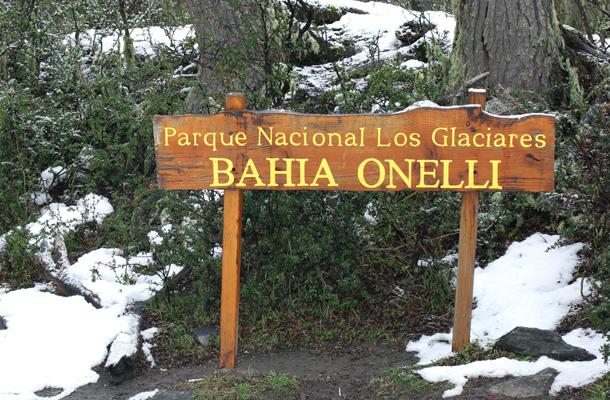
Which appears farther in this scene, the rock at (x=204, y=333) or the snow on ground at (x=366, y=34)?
the snow on ground at (x=366, y=34)

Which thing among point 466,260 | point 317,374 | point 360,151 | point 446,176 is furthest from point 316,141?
point 317,374

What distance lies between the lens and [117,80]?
7.27 m

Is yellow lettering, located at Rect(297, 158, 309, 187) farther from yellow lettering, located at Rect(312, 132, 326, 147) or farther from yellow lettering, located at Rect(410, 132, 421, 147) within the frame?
yellow lettering, located at Rect(410, 132, 421, 147)

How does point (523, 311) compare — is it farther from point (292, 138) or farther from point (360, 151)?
point (292, 138)

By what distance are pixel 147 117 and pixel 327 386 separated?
3410mm

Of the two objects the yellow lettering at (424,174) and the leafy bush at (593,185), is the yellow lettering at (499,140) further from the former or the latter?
the leafy bush at (593,185)

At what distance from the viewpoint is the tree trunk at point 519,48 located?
19.7ft

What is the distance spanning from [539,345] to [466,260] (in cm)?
75

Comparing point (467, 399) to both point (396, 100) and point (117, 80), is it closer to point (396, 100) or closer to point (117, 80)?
point (396, 100)

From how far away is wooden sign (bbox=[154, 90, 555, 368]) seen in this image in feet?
12.6

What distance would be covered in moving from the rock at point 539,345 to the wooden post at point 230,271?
190cm

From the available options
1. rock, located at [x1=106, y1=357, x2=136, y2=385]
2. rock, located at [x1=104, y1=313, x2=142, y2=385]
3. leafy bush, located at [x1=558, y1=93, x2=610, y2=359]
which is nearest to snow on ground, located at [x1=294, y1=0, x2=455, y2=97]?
leafy bush, located at [x1=558, y1=93, x2=610, y2=359]

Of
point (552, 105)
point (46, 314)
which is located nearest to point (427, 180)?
point (552, 105)

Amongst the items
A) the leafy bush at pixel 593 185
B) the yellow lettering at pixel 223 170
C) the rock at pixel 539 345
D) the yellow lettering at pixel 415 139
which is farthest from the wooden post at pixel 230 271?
the leafy bush at pixel 593 185
